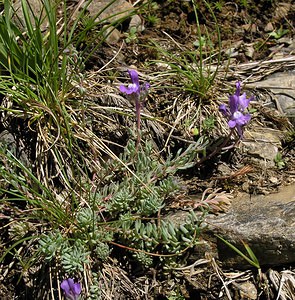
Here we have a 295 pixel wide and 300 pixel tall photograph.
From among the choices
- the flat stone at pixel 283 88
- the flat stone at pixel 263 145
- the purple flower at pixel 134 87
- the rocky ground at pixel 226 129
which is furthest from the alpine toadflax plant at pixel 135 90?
the flat stone at pixel 283 88

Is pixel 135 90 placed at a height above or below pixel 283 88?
above

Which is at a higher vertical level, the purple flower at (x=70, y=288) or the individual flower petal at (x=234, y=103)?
the individual flower petal at (x=234, y=103)

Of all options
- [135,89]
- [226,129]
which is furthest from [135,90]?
[226,129]

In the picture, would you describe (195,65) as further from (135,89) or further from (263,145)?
(135,89)

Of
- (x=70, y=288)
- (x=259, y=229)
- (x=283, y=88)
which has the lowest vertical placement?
(x=259, y=229)

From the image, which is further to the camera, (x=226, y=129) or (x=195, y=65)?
(x=195, y=65)

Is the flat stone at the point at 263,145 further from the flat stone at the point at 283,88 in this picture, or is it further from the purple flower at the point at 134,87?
the purple flower at the point at 134,87

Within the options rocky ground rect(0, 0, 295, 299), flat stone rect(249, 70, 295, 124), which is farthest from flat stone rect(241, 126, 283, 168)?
flat stone rect(249, 70, 295, 124)

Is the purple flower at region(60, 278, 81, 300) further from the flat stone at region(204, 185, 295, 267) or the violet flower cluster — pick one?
the violet flower cluster

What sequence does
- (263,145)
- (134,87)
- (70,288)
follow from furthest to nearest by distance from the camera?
(263,145) < (134,87) < (70,288)
